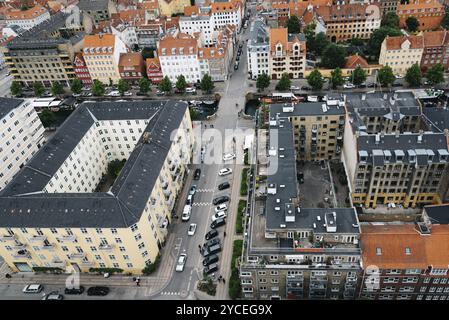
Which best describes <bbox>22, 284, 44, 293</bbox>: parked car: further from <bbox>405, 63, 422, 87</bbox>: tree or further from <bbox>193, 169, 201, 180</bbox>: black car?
<bbox>405, 63, 422, 87</bbox>: tree

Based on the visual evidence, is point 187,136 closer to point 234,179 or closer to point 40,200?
point 234,179

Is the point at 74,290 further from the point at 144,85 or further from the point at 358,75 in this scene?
the point at 358,75

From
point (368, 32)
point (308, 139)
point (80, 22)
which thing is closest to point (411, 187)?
point (308, 139)

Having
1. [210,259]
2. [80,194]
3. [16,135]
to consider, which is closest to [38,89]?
[16,135]

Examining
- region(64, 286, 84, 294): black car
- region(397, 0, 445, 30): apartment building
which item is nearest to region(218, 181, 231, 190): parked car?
region(64, 286, 84, 294): black car

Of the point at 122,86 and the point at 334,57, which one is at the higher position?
the point at 334,57

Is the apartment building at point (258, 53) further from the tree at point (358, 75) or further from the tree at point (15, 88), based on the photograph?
the tree at point (15, 88)

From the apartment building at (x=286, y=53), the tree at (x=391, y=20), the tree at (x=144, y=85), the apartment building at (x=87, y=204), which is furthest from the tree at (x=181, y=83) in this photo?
the tree at (x=391, y=20)
